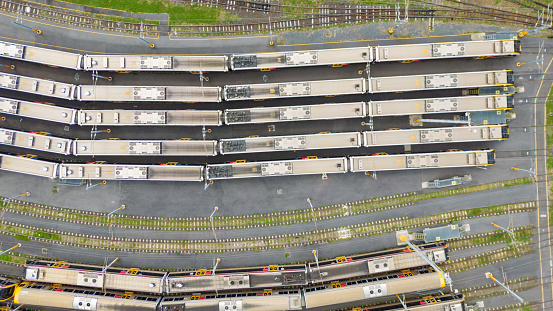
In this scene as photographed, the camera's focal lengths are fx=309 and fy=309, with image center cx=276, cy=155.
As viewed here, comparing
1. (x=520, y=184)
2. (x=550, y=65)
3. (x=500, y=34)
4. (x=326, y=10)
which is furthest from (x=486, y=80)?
(x=326, y=10)

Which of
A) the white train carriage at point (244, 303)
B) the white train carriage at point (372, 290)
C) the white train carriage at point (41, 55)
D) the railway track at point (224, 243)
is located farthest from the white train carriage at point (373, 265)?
the white train carriage at point (41, 55)

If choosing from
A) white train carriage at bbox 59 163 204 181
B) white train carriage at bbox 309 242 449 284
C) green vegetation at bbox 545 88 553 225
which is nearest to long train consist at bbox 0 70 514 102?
Result: green vegetation at bbox 545 88 553 225

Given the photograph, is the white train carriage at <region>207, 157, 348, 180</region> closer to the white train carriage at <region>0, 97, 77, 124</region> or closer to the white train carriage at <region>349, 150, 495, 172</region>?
the white train carriage at <region>349, 150, 495, 172</region>

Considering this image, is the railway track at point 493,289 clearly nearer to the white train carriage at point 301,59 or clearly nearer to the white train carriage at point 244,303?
the white train carriage at point 244,303

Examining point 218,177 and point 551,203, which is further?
point 551,203

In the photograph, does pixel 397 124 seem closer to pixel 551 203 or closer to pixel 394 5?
pixel 394 5

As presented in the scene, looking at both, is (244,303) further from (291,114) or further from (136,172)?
(291,114)
